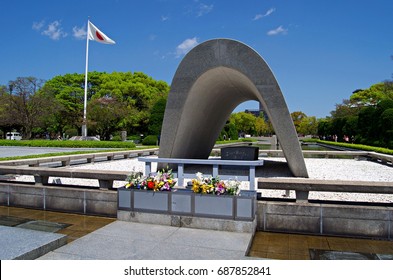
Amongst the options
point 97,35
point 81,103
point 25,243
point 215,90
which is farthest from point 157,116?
point 25,243

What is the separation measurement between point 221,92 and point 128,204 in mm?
8950

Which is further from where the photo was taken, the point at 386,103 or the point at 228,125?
the point at 228,125

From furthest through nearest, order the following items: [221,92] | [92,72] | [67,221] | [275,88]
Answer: [92,72] → [221,92] → [275,88] → [67,221]

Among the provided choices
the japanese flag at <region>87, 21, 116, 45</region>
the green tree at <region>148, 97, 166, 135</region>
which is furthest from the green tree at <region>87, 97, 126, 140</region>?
the japanese flag at <region>87, 21, 116, 45</region>

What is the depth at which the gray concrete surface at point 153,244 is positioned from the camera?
4457 mm

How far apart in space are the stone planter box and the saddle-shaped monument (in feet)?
15.6

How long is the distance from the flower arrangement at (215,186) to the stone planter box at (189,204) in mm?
98

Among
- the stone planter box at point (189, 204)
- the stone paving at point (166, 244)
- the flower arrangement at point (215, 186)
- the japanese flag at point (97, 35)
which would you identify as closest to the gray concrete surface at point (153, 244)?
the stone paving at point (166, 244)

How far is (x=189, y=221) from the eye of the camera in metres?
5.82

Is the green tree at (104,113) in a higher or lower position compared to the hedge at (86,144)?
higher

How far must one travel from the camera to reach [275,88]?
10102 millimetres

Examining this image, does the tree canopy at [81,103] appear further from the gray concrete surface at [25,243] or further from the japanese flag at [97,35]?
the gray concrete surface at [25,243]

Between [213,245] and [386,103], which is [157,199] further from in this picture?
[386,103]

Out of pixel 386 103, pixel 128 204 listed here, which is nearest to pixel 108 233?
pixel 128 204
